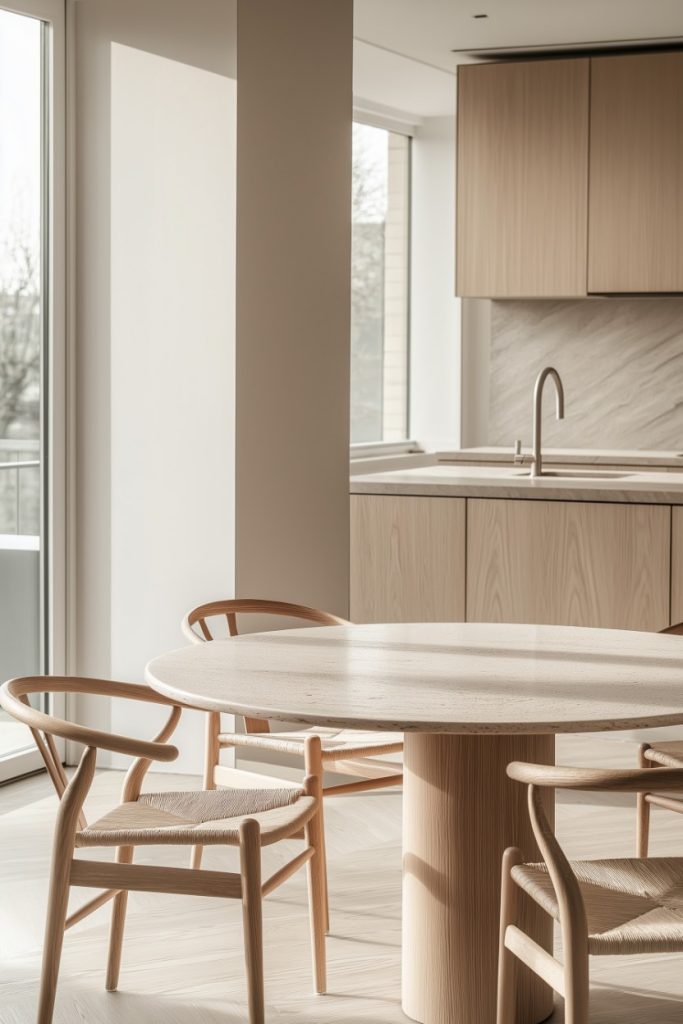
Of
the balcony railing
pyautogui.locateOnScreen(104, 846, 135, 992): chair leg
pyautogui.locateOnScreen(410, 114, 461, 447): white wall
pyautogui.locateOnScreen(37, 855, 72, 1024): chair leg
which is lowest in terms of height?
pyautogui.locateOnScreen(104, 846, 135, 992): chair leg

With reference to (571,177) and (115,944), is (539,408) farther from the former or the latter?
(115,944)

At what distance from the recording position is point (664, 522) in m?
4.52

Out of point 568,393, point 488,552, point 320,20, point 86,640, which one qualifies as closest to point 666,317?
point 568,393

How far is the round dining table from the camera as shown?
7.69 ft

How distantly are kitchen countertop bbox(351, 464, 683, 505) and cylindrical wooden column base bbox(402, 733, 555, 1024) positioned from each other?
2.05 meters

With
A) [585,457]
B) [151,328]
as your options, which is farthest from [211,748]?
[585,457]

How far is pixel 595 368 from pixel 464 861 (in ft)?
16.1

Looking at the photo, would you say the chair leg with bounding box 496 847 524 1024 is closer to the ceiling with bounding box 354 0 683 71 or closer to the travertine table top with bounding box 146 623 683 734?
the travertine table top with bounding box 146 623 683 734

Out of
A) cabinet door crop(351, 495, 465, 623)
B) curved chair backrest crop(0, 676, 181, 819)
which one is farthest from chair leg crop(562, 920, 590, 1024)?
cabinet door crop(351, 495, 465, 623)

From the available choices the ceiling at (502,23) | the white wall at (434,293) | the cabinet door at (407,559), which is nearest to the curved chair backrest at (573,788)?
the cabinet door at (407,559)

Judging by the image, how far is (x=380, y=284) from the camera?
7.92 metres

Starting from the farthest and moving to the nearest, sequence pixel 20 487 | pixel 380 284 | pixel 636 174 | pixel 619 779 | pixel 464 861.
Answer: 1. pixel 380 284
2. pixel 636 174
3. pixel 20 487
4. pixel 464 861
5. pixel 619 779

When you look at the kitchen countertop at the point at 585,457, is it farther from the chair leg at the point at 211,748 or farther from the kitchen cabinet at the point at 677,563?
the chair leg at the point at 211,748

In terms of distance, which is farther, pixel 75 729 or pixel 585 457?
pixel 585 457
